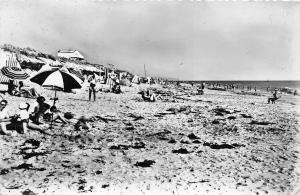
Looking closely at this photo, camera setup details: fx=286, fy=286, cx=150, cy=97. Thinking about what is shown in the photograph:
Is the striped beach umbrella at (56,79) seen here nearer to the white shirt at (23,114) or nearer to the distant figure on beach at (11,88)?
the white shirt at (23,114)

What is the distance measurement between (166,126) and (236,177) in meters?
5.35

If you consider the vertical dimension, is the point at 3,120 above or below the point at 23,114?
below

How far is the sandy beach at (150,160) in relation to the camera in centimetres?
600

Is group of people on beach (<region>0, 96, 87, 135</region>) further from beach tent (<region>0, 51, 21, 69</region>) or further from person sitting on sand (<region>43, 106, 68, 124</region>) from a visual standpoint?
beach tent (<region>0, 51, 21, 69</region>)

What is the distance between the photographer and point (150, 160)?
750cm

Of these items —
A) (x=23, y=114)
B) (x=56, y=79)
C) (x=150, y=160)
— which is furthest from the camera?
(x=56, y=79)

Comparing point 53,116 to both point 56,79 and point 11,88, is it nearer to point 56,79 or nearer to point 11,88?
point 56,79

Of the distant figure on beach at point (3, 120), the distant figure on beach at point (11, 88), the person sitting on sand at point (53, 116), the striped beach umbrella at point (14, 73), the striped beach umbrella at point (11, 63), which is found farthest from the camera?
the distant figure on beach at point (11, 88)

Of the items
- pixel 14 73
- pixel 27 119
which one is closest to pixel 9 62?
pixel 14 73

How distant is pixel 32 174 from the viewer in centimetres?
Answer: 627

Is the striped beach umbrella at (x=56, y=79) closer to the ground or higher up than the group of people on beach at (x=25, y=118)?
higher up

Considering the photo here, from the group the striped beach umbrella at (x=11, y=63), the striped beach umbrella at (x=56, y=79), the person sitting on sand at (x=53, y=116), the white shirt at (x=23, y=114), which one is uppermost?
the striped beach umbrella at (x=11, y=63)

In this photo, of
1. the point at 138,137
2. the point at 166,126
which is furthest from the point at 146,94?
the point at 138,137

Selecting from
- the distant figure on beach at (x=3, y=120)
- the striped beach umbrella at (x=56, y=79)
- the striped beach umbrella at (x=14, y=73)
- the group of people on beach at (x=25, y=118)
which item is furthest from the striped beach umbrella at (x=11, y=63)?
the distant figure on beach at (x=3, y=120)
